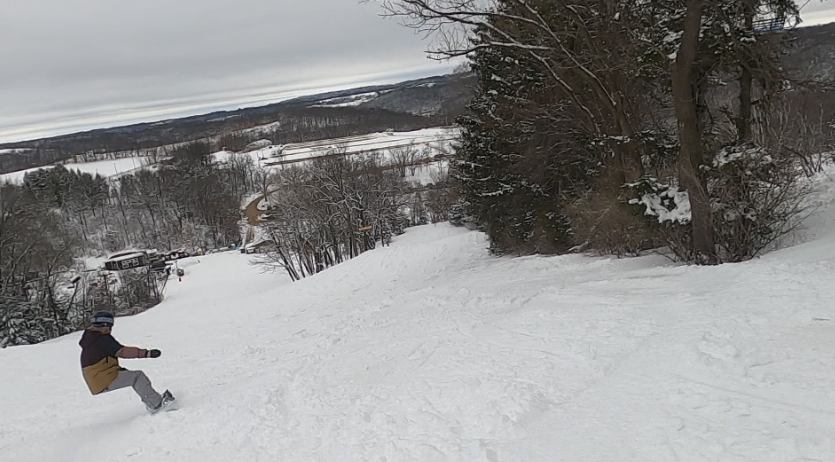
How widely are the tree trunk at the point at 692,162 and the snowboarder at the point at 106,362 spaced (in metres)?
8.20

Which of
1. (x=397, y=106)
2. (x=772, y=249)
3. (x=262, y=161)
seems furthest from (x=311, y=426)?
(x=397, y=106)

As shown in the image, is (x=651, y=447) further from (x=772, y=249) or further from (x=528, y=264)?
(x=528, y=264)

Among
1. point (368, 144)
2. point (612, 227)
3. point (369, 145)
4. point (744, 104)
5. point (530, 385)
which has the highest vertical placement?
point (744, 104)

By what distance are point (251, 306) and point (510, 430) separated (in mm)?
16751

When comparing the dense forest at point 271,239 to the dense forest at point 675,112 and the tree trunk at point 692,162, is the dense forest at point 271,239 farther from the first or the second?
the tree trunk at point 692,162

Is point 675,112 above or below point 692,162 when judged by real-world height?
above

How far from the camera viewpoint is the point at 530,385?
202 inches

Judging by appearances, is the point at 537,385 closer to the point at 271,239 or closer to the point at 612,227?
the point at 612,227

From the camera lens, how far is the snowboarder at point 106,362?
6566 millimetres

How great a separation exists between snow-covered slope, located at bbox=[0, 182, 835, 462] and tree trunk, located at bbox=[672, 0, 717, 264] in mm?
733

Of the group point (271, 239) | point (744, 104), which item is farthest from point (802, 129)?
point (271, 239)

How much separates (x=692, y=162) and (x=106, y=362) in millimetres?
9001

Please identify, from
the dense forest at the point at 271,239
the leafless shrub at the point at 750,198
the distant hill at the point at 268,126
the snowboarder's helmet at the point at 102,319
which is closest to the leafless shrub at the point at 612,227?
the leafless shrub at the point at 750,198

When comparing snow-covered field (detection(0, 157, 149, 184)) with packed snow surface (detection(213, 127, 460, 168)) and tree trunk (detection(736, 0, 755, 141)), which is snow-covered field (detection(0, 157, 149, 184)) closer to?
packed snow surface (detection(213, 127, 460, 168))
